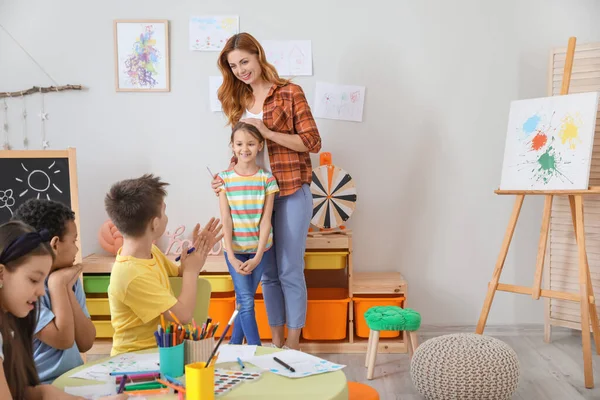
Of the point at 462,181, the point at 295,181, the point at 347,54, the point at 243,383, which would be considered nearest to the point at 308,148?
the point at 295,181

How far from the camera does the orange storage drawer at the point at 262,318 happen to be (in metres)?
3.22

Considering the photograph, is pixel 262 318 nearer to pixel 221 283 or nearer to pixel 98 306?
pixel 221 283

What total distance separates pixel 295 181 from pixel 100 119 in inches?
52.4

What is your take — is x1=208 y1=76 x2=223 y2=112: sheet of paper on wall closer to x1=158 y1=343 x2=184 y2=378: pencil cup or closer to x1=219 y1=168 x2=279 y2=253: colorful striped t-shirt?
x1=219 y1=168 x2=279 y2=253: colorful striped t-shirt

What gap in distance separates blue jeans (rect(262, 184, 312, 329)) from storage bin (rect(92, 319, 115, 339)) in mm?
871

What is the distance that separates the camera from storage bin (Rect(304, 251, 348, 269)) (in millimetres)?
3195

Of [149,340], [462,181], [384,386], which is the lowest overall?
[384,386]

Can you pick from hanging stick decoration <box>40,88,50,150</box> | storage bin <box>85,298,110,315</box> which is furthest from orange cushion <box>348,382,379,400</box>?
hanging stick decoration <box>40,88,50,150</box>

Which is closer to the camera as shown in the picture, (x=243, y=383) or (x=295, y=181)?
(x=243, y=383)

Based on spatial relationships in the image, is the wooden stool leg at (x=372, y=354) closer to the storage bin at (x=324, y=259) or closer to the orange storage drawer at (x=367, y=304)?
the orange storage drawer at (x=367, y=304)

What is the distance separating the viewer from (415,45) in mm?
3428

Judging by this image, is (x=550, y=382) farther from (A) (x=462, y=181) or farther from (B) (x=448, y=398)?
(A) (x=462, y=181)

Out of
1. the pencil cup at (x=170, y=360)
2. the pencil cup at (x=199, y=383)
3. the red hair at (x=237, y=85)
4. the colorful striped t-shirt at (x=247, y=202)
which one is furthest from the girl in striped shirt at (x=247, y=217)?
the pencil cup at (x=199, y=383)

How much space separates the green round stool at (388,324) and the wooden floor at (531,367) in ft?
0.34
